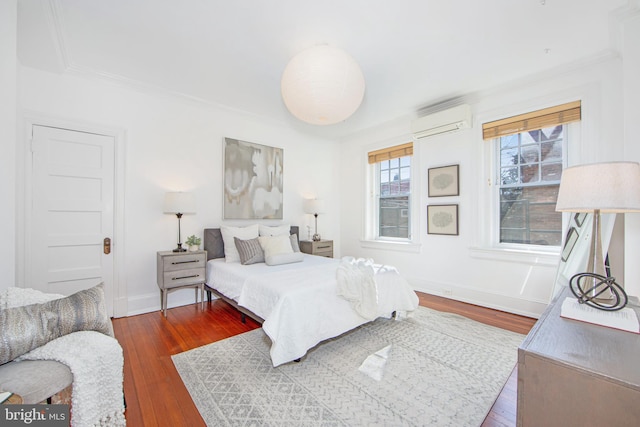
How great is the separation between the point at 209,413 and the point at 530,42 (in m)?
3.89

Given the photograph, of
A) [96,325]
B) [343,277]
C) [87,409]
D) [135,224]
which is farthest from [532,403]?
[135,224]

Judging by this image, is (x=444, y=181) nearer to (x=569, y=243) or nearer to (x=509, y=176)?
(x=509, y=176)

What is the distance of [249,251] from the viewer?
3.34m

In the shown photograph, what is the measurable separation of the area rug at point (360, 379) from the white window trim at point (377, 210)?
5.76ft

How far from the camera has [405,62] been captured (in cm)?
276

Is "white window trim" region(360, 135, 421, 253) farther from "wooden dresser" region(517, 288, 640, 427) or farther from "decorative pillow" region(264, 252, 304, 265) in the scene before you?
"wooden dresser" region(517, 288, 640, 427)

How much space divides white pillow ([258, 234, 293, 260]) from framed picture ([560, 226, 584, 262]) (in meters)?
2.90

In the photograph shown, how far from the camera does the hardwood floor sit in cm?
161

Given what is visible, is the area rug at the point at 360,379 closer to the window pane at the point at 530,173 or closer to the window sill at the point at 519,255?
the window sill at the point at 519,255

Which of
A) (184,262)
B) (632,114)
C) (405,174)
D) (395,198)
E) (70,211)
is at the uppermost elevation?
(632,114)

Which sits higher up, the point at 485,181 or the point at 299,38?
the point at 299,38

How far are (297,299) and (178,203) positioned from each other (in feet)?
6.58

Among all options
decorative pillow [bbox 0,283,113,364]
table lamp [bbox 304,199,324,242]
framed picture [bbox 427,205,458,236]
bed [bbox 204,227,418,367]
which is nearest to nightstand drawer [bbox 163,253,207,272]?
bed [bbox 204,227,418,367]

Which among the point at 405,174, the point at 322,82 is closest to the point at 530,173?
the point at 405,174
